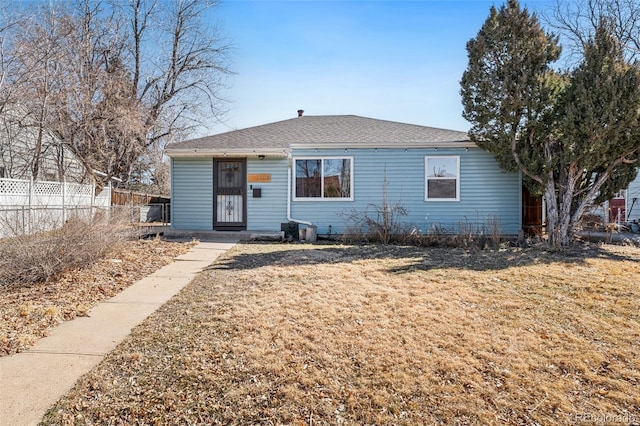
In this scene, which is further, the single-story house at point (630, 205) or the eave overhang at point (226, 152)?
the single-story house at point (630, 205)

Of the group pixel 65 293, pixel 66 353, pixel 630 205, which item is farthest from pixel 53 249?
pixel 630 205

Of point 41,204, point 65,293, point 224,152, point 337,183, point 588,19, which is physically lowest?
point 65,293

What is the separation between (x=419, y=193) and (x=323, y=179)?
2.89m

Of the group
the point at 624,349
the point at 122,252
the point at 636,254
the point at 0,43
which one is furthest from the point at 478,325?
the point at 0,43

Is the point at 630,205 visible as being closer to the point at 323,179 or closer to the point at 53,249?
the point at 323,179

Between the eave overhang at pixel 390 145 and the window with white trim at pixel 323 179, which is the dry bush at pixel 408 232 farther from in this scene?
the eave overhang at pixel 390 145

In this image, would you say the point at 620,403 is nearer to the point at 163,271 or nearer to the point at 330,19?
the point at 163,271

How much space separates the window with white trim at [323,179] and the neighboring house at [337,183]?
0.03 metres

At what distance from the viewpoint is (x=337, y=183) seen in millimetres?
10586

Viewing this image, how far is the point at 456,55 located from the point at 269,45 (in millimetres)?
5456

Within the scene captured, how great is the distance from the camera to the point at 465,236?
9414 mm

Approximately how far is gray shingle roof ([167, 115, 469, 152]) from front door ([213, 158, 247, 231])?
0.61 m

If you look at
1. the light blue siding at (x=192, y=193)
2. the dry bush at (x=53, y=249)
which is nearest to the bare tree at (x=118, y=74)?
the light blue siding at (x=192, y=193)

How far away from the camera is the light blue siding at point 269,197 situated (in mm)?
10492
